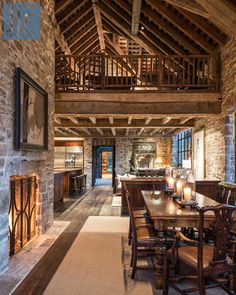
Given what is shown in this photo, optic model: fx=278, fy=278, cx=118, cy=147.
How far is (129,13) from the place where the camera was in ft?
25.3

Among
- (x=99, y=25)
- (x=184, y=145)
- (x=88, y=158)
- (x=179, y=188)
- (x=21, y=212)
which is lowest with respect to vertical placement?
(x=21, y=212)

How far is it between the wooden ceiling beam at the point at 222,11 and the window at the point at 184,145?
5926 mm

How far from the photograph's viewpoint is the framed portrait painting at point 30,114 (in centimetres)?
361

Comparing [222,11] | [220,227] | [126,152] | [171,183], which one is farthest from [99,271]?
[126,152]

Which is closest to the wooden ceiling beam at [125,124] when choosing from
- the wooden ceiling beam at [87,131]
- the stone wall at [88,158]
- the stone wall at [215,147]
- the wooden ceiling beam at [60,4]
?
the stone wall at [215,147]

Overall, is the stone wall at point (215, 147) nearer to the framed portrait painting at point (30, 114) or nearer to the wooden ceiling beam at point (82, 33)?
the framed portrait painting at point (30, 114)

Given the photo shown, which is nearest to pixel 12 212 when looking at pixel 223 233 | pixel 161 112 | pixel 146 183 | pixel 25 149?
pixel 25 149

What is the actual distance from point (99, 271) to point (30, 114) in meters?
2.39

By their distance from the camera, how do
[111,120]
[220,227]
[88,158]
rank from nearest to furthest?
[220,227]
[111,120]
[88,158]

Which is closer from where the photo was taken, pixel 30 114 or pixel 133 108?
pixel 30 114

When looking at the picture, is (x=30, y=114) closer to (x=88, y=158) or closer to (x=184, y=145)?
(x=184, y=145)

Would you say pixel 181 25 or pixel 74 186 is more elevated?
pixel 181 25

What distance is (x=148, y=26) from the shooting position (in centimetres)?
788

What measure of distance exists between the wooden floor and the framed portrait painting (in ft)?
5.19
